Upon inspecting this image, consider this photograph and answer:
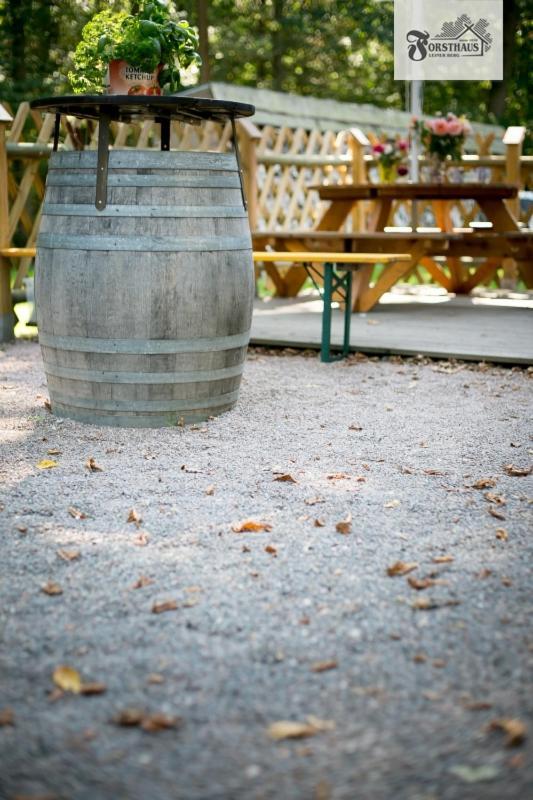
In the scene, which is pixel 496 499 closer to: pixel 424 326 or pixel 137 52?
pixel 137 52

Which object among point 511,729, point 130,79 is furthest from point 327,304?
point 511,729

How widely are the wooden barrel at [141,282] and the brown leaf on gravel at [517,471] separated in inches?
49.7

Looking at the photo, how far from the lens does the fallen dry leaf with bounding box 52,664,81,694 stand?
6.12ft

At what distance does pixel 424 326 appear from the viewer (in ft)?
21.8

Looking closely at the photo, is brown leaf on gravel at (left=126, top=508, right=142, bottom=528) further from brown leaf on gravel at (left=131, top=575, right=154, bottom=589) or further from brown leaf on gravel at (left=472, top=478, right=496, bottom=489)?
brown leaf on gravel at (left=472, top=478, right=496, bottom=489)

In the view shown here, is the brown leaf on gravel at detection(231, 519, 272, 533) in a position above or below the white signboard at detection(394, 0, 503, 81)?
below

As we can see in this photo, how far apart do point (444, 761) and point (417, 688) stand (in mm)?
235

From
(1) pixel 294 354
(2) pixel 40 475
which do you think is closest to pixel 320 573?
(2) pixel 40 475

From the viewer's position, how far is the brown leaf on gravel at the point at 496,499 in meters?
3.03

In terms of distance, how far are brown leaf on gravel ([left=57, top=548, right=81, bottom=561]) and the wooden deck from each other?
3.47 metres

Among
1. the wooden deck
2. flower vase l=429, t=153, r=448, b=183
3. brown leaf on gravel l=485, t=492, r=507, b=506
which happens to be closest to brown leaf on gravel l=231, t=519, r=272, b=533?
brown leaf on gravel l=485, t=492, r=507, b=506

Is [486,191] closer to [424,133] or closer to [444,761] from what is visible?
[424,133]

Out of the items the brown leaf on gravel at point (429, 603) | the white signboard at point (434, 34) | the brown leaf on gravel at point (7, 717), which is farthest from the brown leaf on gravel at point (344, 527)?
the white signboard at point (434, 34)

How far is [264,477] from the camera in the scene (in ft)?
10.8
